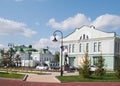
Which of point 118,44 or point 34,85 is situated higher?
point 118,44

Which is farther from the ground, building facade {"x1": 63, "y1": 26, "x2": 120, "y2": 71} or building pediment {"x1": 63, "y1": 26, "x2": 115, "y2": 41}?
building pediment {"x1": 63, "y1": 26, "x2": 115, "y2": 41}

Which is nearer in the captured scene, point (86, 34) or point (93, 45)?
point (93, 45)

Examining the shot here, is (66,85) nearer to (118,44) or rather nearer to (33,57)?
(118,44)

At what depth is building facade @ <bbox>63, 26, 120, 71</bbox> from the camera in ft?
211

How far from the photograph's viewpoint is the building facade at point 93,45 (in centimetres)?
6444

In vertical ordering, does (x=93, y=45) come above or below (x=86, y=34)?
below

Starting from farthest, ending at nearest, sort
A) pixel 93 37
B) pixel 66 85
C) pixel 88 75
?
1. pixel 93 37
2. pixel 88 75
3. pixel 66 85

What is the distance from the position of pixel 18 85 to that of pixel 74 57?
2066 inches

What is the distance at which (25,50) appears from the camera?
13400 centimetres

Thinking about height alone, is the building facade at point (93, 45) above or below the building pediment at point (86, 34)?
below

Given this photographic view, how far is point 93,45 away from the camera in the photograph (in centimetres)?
6838

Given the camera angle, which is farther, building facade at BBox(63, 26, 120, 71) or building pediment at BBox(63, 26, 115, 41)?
building pediment at BBox(63, 26, 115, 41)

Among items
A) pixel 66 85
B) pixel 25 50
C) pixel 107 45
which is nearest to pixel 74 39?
pixel 107 45

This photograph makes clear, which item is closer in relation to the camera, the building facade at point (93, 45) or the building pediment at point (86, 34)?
the building facade at point (93, 45)
